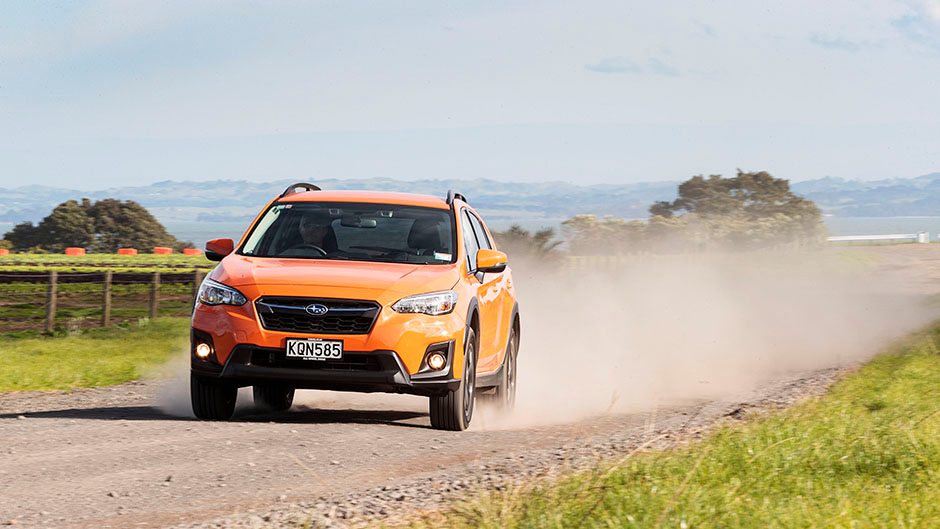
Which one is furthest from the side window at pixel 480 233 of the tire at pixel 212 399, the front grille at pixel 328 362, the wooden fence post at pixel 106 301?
the wooden fence post at pixel 106 301

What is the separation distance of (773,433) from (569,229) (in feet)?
195

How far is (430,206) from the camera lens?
11.3 metres

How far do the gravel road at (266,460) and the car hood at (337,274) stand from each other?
1100 millimetres

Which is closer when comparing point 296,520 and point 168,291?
point 296,520

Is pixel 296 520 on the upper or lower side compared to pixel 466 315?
lower

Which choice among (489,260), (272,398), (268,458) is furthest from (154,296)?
(268,458)

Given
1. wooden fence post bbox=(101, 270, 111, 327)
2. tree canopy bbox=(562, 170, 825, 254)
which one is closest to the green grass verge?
wooden fence post bbox=(101, 270, 111, 327)

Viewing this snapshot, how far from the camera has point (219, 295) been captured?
32.7ft

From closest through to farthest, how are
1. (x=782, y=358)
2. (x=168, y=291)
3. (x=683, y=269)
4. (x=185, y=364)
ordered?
(x=185, y=364), (x=782, y=358), (x=168, y=291), (x=683, y=269)

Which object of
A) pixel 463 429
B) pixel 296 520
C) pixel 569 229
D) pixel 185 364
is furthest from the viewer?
pixel 569 229

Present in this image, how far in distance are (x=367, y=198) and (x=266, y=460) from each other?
328cm

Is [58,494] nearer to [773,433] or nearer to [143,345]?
[773,433]

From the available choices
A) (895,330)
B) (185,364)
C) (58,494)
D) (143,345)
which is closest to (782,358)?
(895,330)

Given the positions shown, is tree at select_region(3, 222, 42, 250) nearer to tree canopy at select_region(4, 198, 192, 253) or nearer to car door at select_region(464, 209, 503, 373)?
tree canopy at select_region(4, 198, 192, 253)
